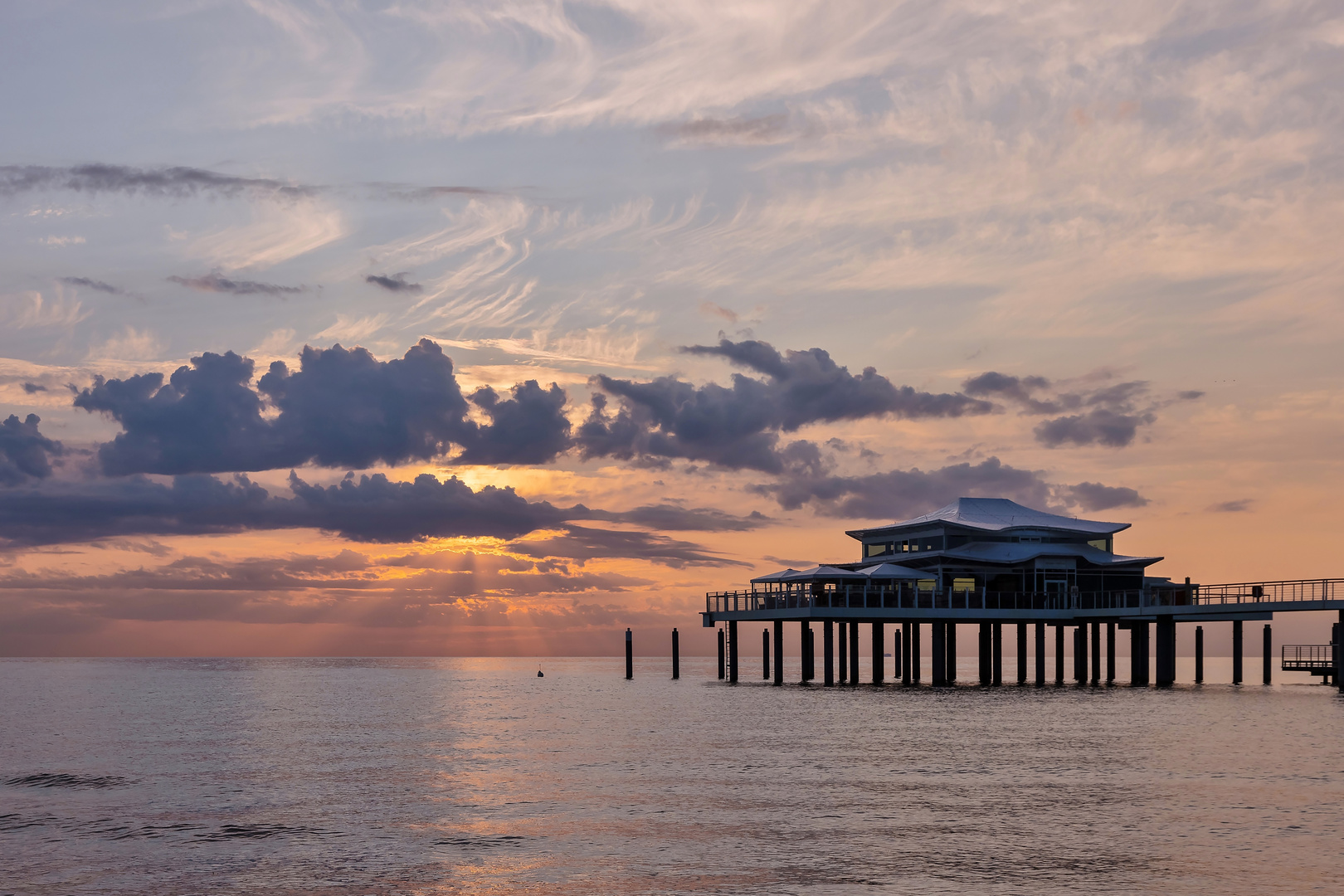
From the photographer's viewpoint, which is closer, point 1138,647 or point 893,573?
point 893,573

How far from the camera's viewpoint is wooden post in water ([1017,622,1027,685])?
93.5 metres

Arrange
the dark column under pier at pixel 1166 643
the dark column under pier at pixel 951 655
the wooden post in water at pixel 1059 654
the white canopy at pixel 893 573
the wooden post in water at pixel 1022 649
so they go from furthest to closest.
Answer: the wooden post in water at pixel 1059 654
the dark column under pier at pixel 951 655
the wooden post in water at pixel 1022 649
the dark column under pier at pixel 1166 643
the white canopy at pixel 893 573

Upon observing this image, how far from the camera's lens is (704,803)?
39375 mm

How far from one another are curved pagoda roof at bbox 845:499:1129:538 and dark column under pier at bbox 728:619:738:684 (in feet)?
39.7

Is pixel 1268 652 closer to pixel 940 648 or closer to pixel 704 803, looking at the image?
pixel 940 648

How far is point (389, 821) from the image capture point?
37.0 m

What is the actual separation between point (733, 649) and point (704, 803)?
224 feet

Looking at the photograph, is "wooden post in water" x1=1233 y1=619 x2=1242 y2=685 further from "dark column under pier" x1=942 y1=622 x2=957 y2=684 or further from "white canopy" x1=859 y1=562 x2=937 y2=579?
"white canopy" x1=859 y1=562 x2=937 y2=579

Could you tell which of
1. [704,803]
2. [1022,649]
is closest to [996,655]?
[1022,649]

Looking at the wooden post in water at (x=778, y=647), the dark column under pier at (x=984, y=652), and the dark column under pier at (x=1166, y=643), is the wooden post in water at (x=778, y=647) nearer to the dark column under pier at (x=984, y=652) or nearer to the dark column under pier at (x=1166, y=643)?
the dark column under pier at (x=984, y=652)

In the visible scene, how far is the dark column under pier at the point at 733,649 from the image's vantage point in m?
103

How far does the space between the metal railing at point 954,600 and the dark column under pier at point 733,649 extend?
11.0 m

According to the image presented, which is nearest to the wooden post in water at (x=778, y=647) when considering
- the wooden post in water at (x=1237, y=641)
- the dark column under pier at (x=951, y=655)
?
the dark column under pier at (x=951, y=655)

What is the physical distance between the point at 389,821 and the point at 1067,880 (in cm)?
1880
